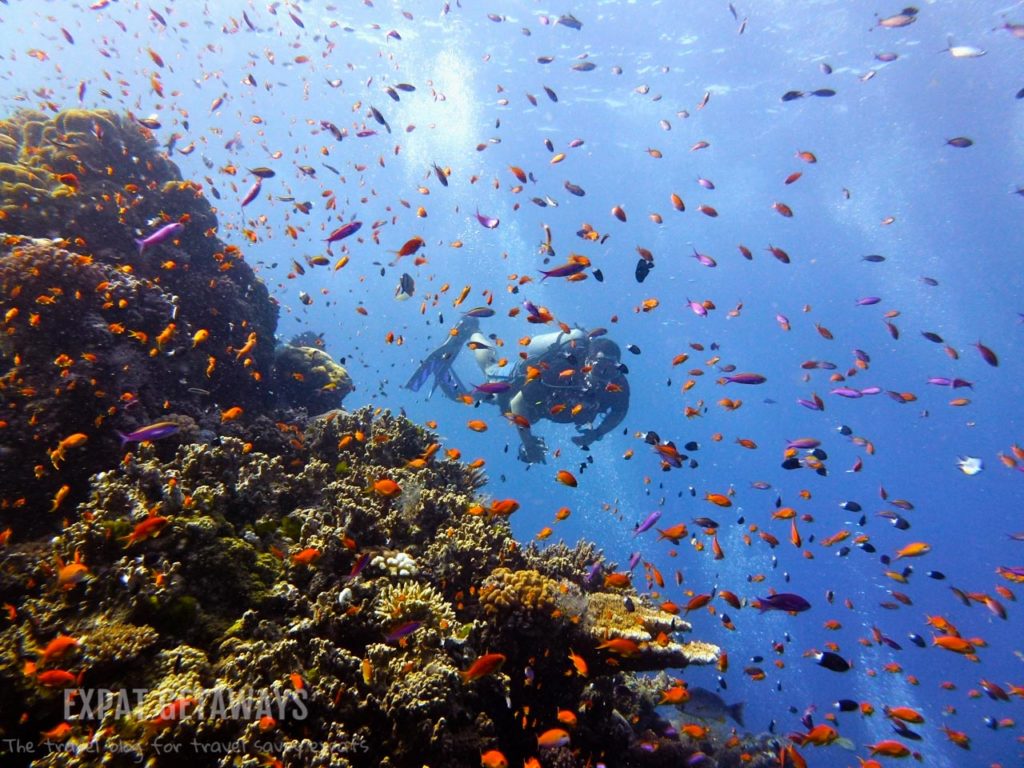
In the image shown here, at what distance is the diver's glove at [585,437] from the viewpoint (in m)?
13.6

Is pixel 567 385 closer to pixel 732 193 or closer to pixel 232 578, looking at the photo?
pixel 232 578

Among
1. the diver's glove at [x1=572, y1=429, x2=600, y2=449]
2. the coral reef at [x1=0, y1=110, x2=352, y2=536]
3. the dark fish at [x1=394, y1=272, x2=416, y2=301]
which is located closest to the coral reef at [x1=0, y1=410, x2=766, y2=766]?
the coral reef at [x1=0, y1=110, x2=352, y2=536]

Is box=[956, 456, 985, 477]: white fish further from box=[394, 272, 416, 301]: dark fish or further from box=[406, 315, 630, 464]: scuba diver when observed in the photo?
box=[394, 272, 416, 301]: dark fish

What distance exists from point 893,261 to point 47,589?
256 feet

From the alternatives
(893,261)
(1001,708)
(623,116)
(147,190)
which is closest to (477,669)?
(147,190)

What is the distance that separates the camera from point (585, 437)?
1395 cm

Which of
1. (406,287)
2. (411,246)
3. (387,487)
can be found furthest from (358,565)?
(406,287)

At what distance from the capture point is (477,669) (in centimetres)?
353

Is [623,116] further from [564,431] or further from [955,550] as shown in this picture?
[955,550]

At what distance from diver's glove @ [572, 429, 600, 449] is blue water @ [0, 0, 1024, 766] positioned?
0.86m

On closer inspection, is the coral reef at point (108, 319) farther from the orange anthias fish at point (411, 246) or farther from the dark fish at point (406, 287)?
the orange anthias fish at point (411, 246)

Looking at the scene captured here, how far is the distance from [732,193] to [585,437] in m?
52.1

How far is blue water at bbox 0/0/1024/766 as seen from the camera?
98.5 feet

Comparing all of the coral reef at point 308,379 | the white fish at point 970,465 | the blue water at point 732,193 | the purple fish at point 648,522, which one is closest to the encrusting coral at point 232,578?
the purple fish at point 648,522
